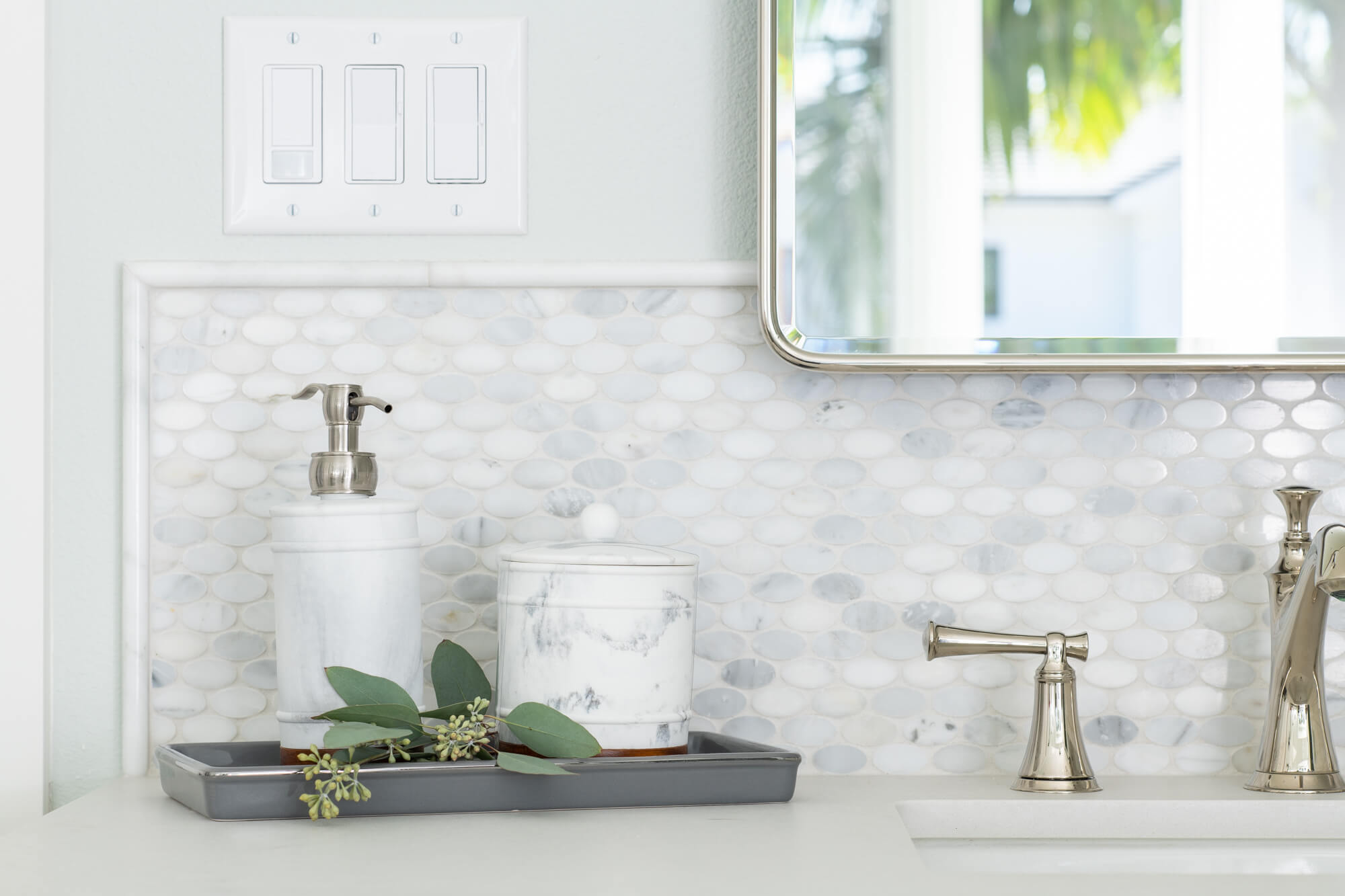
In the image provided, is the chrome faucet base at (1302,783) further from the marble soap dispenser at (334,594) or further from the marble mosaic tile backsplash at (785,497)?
the marble soap dispenser at (334,594)

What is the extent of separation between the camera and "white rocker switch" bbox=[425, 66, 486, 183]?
3.01ft

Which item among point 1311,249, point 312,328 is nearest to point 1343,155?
point 1311,249

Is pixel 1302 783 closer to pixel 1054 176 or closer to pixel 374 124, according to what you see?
pixel 1054 176

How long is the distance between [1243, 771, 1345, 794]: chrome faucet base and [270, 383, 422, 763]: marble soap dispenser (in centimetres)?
62

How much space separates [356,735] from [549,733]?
0.38ft

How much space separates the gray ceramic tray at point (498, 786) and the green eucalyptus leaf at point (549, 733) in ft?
0.06

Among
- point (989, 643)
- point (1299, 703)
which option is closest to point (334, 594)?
point (989, 643)

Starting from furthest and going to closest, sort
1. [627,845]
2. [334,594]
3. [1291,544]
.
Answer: [1291,544] < [334,594] < [627,845]

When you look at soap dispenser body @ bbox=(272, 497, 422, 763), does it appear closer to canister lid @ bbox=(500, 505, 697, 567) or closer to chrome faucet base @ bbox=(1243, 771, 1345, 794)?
canister lid @ bbox=(500, 505, 697, 567)

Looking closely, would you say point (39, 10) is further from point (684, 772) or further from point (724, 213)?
point (684, 772)

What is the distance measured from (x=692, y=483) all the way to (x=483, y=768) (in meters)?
0.30

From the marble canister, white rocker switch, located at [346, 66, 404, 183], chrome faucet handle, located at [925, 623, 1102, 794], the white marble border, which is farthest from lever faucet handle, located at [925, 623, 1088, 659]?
white rocker switch, located at [346, 66, 404, 183]

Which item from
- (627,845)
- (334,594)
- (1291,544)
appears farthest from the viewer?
(1291,544)

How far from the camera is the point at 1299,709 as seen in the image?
830mm
